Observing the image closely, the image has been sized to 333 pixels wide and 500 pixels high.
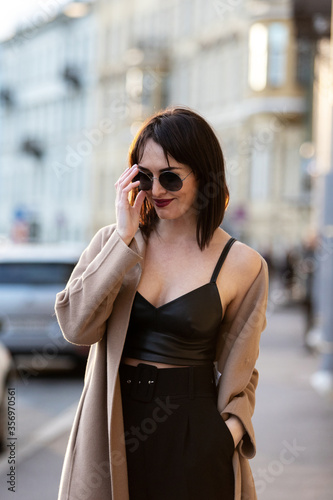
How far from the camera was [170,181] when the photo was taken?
2.93 metres

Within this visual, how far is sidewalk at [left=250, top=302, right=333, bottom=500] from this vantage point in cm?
631

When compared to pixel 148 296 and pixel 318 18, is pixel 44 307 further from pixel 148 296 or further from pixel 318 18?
pixel 148 296

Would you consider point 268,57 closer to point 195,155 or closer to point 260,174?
point 260,174

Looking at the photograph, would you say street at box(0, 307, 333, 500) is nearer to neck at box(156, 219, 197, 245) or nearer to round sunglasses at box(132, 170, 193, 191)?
neck at box(156, 219, 197, 245)

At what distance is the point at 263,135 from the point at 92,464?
39455mm

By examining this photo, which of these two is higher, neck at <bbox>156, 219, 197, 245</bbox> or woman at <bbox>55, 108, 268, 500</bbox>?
neck at <bbox>156, 219, 197, 245</bbox>

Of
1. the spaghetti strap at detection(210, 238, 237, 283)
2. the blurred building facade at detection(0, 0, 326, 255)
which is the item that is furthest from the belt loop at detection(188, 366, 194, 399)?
the blurred building facade at detection(0, 0, 326, 255)

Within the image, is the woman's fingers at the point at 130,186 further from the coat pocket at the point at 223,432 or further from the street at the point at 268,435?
the street at the point at 268,435

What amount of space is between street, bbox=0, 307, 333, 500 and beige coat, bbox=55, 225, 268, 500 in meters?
3.19

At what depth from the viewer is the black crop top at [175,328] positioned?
2.87 m

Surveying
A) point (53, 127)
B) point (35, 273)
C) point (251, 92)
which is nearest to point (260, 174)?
point (251, 92)

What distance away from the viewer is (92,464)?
288cm

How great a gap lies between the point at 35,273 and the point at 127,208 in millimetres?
9319

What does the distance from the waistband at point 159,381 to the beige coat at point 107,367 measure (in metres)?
0.05
